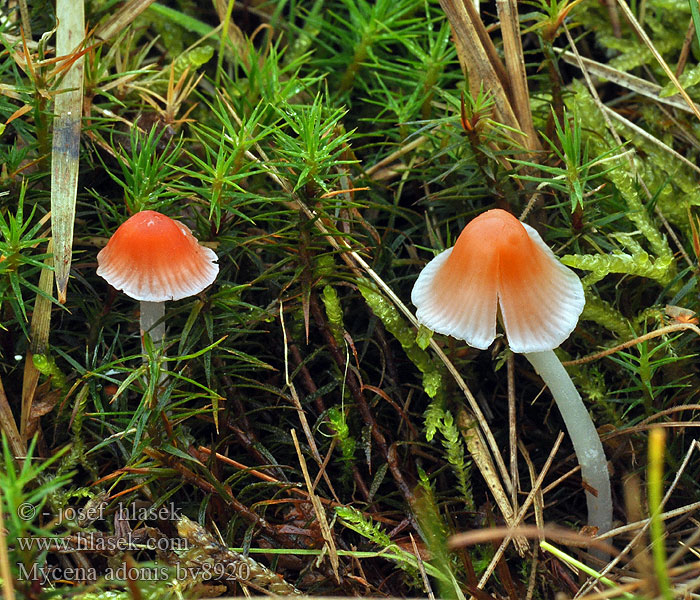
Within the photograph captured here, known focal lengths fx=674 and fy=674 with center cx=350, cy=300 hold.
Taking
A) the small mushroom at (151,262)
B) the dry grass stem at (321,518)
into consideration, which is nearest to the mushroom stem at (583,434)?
the dry grass stem at (321,518)

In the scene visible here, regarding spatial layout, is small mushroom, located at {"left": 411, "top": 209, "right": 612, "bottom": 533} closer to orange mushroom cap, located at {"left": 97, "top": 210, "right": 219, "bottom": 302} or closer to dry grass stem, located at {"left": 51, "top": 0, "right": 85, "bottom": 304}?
orange mushroom cap, located at {"left": 97, "top": 210, "right": 219, "bottom": 302}

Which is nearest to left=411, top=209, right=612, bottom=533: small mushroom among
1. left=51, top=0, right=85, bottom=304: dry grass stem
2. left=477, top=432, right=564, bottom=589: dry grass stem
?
left=477, top=432, right=564, bottom=589: dry grass stem

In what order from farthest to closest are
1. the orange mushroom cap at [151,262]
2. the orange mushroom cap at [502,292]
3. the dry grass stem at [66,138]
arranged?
the dry grass stem at [66,138]
the orange mushroom cap at [151,262]
the orange mushroom cap at [502,292]

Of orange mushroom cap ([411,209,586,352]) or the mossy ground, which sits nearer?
orange mushroom cap ([411,209,586,352])

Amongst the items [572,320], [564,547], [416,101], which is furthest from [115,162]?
[564,547]

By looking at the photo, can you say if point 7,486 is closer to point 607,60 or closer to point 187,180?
point 187,180

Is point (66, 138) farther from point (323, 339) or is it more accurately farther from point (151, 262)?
point (323, 339)

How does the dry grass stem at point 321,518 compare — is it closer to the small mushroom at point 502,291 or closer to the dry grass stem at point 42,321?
the small mushroom at point 502,291
